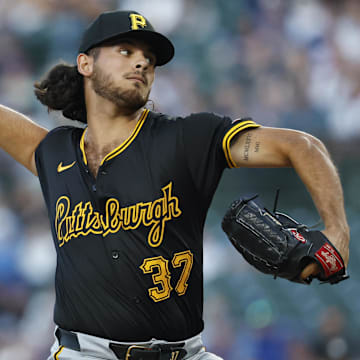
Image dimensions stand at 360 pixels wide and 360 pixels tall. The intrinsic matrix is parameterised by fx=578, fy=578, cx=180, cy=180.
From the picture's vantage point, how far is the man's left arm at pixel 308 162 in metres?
2.12

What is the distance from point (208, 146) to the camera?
96.9 inches

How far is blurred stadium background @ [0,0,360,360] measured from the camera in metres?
5.98

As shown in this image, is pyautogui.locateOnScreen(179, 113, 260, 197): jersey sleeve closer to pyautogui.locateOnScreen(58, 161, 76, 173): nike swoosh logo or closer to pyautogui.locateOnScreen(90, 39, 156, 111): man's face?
pyautogui.locateOnScreen(90, 39, 156, 111): man's face

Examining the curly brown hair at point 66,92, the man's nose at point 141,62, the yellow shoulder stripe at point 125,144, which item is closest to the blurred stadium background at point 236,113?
the curly brown hair at point 66,92

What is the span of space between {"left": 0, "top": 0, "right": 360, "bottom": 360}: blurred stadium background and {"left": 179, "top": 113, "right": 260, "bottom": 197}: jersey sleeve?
12.3 ft

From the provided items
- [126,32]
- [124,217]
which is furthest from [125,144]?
[126,32]

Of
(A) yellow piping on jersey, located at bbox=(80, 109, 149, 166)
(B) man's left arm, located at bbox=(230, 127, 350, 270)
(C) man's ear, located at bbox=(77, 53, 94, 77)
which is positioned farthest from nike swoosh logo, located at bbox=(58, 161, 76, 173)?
(B) man's left arm, located at bbox=(230, 127, 350, 270)

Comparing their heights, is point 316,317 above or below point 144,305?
below

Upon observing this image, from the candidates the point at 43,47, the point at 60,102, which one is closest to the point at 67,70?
the point at 60,102

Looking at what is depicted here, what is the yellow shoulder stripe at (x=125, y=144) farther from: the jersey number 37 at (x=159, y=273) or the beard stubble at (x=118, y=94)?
the jersey number 37 at (x=159, y=273)

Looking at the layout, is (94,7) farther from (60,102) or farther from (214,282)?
(60,102)

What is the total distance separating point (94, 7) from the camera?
7086 millimetres

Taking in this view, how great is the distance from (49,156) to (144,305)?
0.89 meters

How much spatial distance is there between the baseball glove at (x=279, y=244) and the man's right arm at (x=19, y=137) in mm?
1161
